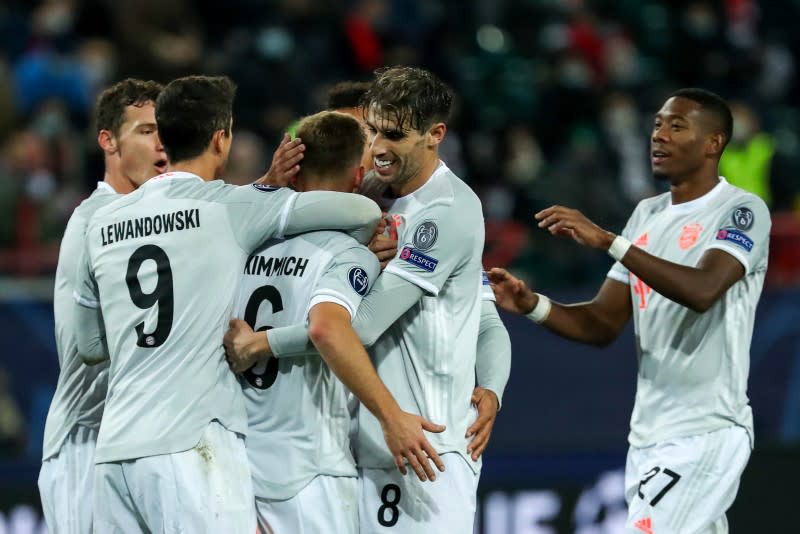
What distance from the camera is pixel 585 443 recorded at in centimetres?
1036

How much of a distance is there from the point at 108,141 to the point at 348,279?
162cm

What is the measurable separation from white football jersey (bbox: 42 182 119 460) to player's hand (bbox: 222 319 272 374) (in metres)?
0.92

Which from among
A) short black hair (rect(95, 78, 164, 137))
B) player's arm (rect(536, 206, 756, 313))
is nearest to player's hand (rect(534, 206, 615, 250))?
player's arm (rect(536, 206, 756, 313))

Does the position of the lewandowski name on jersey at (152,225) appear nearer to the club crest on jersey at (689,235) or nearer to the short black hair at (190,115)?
the short black hair at (190,115)

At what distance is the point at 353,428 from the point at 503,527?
3674 mm

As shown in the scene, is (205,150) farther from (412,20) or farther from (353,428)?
(412,20)

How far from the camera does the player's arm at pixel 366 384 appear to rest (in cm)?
452

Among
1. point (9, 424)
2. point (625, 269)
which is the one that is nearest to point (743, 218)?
point (625, 269)

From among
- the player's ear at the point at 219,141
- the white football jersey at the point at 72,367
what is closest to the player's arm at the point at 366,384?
the player's ear at the point at 219,141

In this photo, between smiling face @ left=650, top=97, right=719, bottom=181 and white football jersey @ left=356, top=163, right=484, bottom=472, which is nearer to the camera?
white football jersey @ left=356, top=163, right=484, bottom=472

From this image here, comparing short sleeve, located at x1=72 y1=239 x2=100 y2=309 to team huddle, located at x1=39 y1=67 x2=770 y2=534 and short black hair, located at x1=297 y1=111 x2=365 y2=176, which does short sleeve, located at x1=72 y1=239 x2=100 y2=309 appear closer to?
team huddle, located at x1=39 y1=67 x2=770 y2=534

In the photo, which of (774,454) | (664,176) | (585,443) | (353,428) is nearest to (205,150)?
(353,428)

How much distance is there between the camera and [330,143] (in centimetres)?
490

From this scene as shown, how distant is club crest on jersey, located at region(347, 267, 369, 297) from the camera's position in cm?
471
